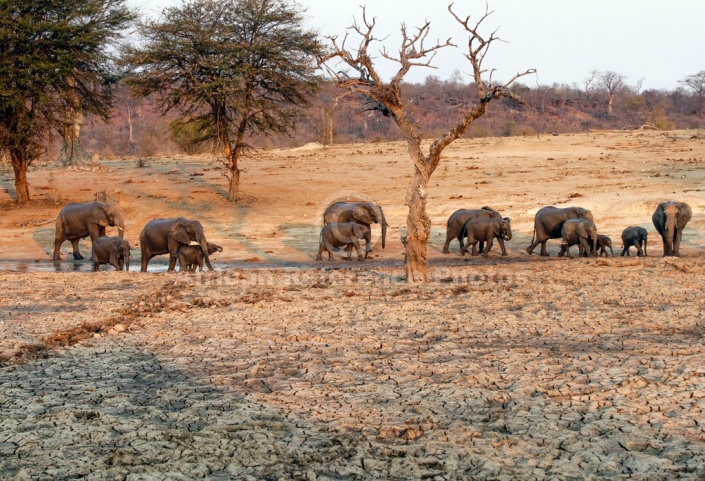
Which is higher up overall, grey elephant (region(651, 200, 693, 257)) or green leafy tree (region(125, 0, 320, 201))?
green leafy tree (region(125, 0, 320, 201))

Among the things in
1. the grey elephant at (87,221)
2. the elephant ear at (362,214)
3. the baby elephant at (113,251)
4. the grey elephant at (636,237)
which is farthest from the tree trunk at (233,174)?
the grey elephant at (636,237)

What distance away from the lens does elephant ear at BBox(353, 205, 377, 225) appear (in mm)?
16859

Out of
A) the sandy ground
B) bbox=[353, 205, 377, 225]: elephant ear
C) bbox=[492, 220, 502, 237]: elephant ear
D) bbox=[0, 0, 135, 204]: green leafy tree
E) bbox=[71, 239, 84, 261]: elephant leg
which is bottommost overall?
bbox=[71, 239, 84, 261]: elephant leg

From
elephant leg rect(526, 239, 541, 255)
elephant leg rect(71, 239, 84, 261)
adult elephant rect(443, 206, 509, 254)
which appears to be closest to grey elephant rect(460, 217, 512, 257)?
adult elephant rect(443, 206, 509, 254)

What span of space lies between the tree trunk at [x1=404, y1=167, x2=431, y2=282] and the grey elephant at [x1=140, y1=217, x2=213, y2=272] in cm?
408

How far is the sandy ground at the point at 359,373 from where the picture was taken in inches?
182

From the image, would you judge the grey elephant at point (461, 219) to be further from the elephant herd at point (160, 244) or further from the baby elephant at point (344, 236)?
the elephant herd at point (160, 244)

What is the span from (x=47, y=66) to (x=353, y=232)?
11093mm

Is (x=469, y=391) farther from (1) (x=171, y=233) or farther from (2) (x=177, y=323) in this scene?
(1) (x=171, y=233)

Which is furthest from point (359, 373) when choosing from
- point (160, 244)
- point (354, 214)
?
point (354, 214)

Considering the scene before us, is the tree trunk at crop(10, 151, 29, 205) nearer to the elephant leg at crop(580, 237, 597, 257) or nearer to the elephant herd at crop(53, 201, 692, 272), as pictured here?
the elephant herd at crop(53, 201, 692, 272)

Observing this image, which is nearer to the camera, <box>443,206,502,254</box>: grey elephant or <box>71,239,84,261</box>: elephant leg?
<box>443,206,502,254</box>: grey elephant

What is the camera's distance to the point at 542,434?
495 centimetres

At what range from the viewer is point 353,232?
51.3 feet
